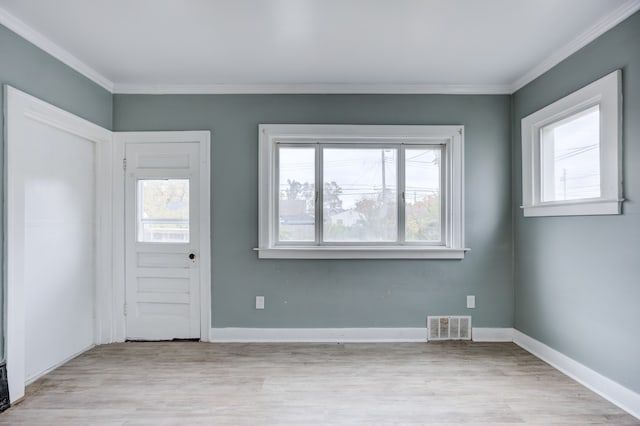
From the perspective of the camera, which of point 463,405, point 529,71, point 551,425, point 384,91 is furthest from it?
point 384,91

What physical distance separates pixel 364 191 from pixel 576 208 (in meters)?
1.73

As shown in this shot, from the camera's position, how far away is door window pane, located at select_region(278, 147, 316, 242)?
3488 mm

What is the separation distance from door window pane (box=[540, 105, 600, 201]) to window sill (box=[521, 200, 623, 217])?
0.11m

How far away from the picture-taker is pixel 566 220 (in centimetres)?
272

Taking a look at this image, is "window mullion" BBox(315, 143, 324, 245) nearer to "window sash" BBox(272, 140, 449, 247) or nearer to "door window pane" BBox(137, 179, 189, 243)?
"window sash" BBox(272, 140, 449, 247)

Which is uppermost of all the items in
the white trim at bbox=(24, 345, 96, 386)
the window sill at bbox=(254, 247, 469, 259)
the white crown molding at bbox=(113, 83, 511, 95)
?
the white crown molding at bbox=(113, 83, 511, 95)

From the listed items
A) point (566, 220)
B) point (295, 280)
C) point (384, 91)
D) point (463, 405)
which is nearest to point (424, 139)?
point (384, 91)

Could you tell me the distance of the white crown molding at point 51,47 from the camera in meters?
2.28

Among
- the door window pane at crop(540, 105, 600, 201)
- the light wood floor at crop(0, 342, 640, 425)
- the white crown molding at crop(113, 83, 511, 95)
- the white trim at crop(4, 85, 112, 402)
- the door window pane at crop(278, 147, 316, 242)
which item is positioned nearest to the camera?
the light wood floor at crop(0, 342, 640, 425)

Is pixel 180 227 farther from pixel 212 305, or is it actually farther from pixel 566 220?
pixel 566 220

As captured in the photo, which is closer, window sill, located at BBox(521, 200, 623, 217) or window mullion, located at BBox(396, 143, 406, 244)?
window sill, located at BBox(521, 200, 623, 217)

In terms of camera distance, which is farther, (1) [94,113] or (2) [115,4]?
(1) [94,113]

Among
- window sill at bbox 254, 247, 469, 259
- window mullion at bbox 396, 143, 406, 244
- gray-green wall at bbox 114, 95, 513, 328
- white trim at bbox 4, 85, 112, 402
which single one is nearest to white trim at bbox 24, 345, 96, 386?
white trim at bbox 4, 85, 112, 402

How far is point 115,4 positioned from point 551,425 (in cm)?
365
